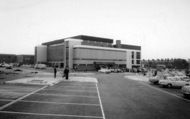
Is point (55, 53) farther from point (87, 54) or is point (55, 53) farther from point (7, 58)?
point (7, 58)

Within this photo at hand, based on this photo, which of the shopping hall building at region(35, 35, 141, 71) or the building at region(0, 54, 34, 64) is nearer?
the shopping hall building at region(35, 35, 141, 71)

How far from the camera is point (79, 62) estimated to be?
97875 mm

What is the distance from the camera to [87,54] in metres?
100

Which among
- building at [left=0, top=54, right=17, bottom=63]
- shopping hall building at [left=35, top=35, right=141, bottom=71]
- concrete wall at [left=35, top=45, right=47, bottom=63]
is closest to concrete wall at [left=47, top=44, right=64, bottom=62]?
shopping hall building at [left=35, top=35, right=141, bottom=71]

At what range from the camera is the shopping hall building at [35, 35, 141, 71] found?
98.5m

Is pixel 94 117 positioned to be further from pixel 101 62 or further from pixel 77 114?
pixel 101 62

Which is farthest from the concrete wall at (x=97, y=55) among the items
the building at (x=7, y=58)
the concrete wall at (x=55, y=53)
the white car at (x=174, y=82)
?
the building at (x=7, y=58)

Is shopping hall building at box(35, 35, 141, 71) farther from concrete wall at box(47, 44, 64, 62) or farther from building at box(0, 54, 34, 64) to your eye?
building at box(0, 54, 34, 64)

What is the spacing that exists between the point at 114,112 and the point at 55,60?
362 ft

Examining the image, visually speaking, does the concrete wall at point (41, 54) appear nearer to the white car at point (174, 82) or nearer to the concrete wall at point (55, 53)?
the concrete wall at point (55, 53)

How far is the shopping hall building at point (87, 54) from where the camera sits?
98.5 m

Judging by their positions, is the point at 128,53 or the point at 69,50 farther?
the point at 128,53

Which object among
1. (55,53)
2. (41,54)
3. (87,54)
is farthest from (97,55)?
(41,54)

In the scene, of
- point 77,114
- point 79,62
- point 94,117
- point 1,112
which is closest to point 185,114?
point 94,117
